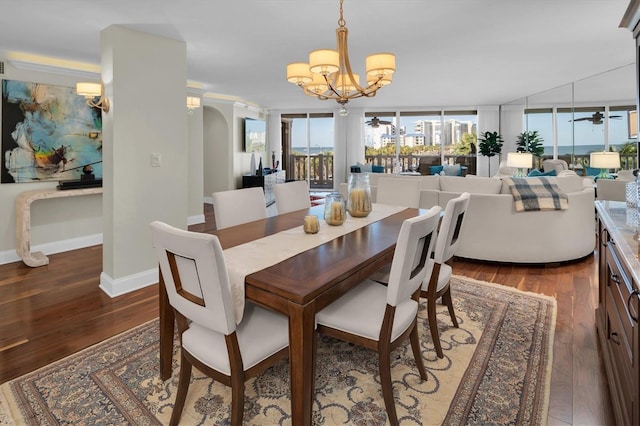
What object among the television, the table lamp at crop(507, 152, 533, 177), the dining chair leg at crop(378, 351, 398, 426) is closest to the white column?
the dining chair leg at crop(378, 351, 398, 426)

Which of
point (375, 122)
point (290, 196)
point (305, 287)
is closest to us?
point (305, 287)

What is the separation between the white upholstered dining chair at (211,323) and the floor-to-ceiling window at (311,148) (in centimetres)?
902

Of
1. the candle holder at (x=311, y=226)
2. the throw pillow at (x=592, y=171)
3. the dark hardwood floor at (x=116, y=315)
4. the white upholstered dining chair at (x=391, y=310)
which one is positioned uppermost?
the throw pillow at (x=592, y=171)

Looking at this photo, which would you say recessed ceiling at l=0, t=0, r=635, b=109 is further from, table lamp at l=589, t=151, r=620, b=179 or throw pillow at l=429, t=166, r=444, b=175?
throw pillow at l=429, t=166, r=444, b=175

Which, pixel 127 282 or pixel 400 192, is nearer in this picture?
pixel 127 282

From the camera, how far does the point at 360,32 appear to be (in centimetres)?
349

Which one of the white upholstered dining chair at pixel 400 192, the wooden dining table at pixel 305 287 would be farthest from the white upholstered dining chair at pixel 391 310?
the white upholstered dining chair at pixel 400 192

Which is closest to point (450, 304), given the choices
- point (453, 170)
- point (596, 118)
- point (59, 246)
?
point (59, 246)

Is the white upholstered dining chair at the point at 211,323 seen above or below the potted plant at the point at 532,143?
below

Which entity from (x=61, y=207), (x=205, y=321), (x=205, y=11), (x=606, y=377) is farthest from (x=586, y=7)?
(x=61, y=207)

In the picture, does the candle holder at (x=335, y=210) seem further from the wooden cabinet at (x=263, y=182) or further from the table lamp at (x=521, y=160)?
the wooden cabinet at (x=263, y=182)

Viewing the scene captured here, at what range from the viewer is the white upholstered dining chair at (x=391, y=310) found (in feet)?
4.99

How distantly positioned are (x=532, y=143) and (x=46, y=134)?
9.72m

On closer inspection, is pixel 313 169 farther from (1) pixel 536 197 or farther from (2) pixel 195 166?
(1) pixel 536 197
